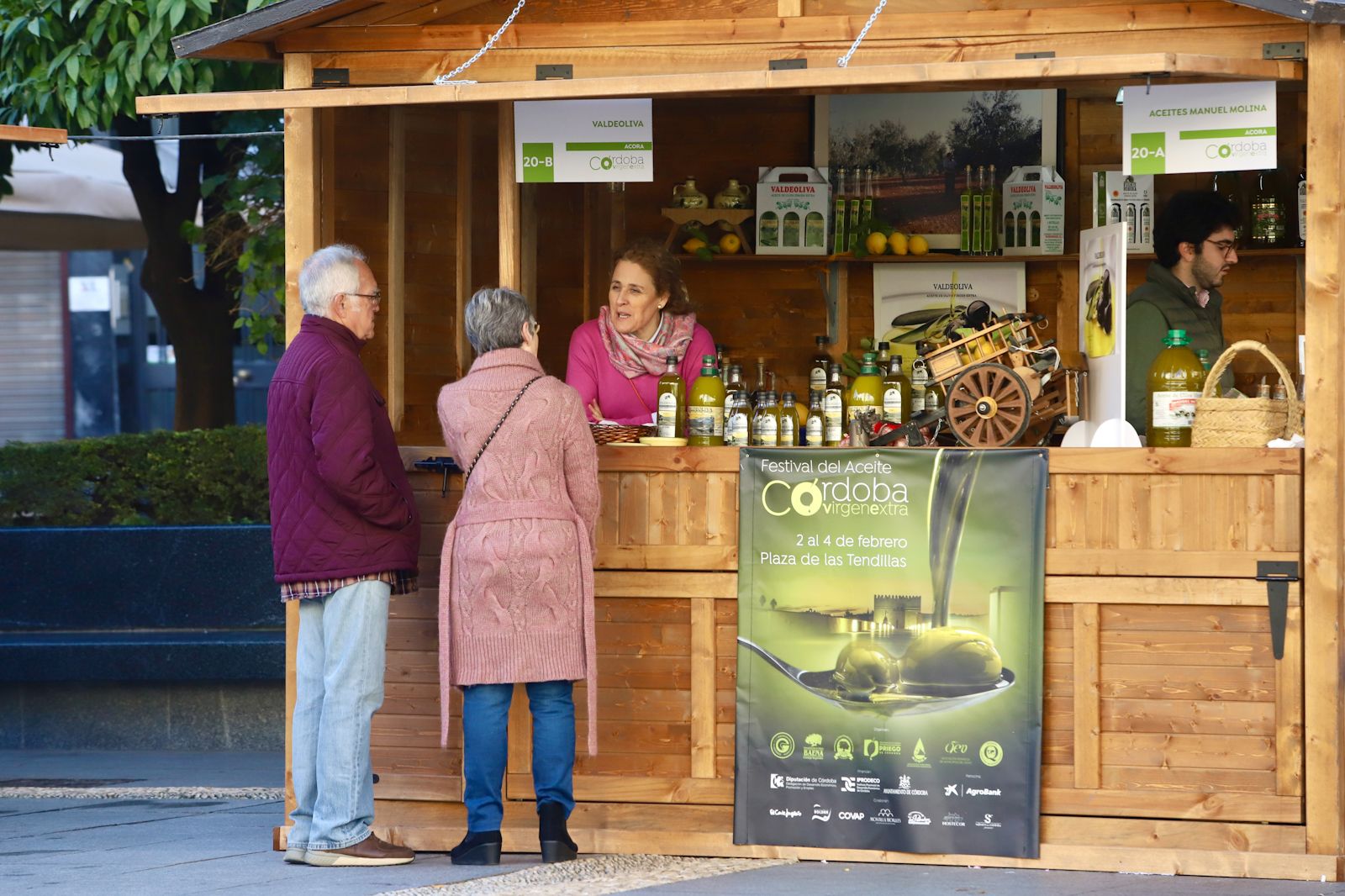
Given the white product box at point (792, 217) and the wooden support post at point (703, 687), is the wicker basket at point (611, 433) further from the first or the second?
the white product box at point (792, 217)

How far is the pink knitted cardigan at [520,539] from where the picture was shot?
5.34 metres

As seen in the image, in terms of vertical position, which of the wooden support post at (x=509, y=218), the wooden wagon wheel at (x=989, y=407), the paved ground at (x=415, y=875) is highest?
the wooden support post at (x=509, y=218)

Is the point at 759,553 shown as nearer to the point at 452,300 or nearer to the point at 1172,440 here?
the point at 1172,440

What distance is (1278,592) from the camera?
538 centimetres

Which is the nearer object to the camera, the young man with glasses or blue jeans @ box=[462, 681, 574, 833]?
blue jeans @ box=[462, 681, 574, 833]

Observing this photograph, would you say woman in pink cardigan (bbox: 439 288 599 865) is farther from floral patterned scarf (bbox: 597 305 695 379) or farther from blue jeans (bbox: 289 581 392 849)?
floral patterned scarf (bbox: 597 305 695 379)

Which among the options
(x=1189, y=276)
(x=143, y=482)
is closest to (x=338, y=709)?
(x=1189, y=276)

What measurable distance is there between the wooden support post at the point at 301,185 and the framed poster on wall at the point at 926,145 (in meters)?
2.64

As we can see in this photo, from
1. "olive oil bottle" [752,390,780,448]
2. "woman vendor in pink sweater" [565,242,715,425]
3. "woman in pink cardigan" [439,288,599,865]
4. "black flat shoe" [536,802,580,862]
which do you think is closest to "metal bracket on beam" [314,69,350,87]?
"woman in pink cardigan" [439,288,599,865]

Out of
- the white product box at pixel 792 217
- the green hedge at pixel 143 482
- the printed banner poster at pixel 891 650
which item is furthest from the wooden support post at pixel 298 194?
the green hedge at pixel 143 482

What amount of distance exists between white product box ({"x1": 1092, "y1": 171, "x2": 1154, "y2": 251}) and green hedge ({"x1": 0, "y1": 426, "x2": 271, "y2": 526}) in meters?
4.29

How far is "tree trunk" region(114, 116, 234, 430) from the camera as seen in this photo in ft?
32.6

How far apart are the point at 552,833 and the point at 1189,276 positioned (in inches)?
119

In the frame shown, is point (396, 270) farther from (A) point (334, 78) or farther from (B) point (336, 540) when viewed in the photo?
(B) point (336, 540)
